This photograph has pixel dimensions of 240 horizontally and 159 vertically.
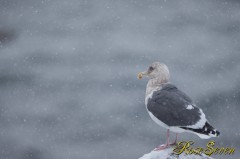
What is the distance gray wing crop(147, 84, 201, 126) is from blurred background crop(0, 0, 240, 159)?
7061 mm

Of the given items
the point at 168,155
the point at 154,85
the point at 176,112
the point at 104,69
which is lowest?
the point at 104,69

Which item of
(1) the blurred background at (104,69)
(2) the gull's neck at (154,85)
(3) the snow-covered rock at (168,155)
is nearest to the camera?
(3) the snow-covered rock at (168,155)

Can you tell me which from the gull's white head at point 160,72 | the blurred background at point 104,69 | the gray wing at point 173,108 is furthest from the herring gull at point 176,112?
the blurred background at point 104,69

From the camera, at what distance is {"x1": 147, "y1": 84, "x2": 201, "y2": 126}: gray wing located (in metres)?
7.44

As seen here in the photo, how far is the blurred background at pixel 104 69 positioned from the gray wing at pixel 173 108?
23.2ft

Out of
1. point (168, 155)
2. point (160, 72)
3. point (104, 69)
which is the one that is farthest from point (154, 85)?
point (104, 69)

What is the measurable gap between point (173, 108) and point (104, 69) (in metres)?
10.8

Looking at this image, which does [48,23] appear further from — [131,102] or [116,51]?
[131,102]

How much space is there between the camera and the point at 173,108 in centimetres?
757

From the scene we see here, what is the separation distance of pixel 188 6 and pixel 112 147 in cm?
918

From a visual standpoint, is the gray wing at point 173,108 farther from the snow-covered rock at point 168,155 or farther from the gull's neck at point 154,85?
the snow-covered rock at point 168,155

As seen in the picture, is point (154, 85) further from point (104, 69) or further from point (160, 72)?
point (104, 69)

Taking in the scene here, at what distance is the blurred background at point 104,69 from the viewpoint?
15336 mm

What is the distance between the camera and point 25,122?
16109 mm
